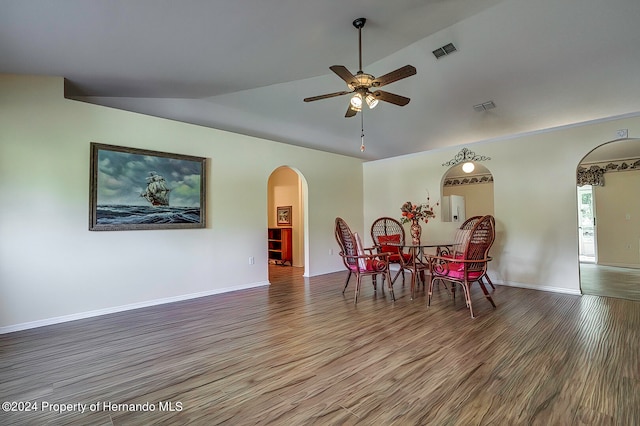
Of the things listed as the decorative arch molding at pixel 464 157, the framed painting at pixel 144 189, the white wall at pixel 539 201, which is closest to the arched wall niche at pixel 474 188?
the decorative arch molding at pixel 464 157

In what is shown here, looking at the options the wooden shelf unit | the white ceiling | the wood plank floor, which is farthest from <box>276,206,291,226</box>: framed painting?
the wood plank floor

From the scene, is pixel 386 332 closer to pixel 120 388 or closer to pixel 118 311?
pixel 120 388

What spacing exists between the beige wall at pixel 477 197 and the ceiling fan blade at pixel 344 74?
6.44 meters

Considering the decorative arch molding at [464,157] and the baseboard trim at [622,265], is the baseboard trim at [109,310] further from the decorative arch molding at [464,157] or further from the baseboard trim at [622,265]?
the baseboard trim at [622,265]

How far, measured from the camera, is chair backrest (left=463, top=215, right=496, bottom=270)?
3615 mm

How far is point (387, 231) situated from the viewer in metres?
5.90

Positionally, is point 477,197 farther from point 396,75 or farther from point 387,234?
point 396,75

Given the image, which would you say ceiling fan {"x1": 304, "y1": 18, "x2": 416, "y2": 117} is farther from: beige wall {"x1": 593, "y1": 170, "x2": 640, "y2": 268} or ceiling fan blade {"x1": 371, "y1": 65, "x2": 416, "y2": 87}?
beige wall {"x1": 593, "y1": 170, "x2": 640, "y2": 268}

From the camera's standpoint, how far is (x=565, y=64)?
14.6 ft

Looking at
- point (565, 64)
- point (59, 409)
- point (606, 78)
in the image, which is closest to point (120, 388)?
point (59, 409)

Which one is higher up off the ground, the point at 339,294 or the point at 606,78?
the point at 606,78

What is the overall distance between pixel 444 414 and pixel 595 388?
3.80 feet

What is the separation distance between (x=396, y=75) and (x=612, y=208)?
772 centimetres

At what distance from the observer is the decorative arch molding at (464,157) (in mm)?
5592
